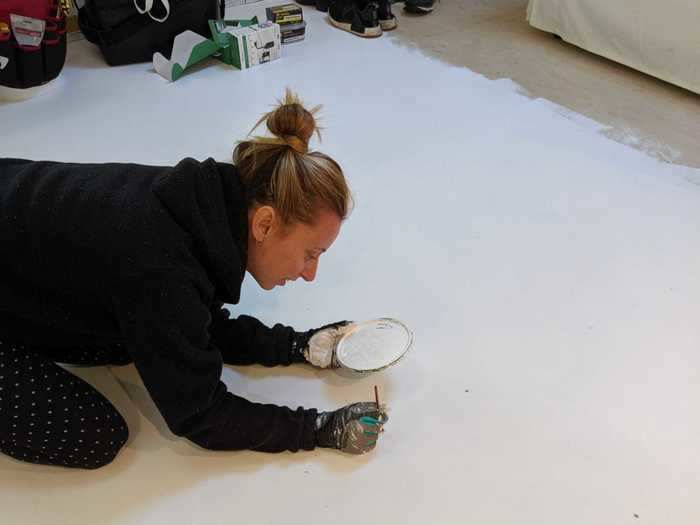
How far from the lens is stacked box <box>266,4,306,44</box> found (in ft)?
8.38

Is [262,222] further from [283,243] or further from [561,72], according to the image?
[561,72]

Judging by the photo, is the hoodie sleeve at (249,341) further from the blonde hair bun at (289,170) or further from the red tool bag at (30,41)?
the red tool bag at (30,41)

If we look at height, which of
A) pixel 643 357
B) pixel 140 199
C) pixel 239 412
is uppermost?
pixel 140 199

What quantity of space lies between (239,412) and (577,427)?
63 centimetres

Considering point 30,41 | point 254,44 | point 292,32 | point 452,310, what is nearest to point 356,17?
point 292,32

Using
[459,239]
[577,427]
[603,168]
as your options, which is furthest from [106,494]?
[603,168]

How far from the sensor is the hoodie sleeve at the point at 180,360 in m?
0.84

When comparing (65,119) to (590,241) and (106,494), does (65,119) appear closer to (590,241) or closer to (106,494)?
(106,494)

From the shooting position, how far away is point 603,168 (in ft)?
6.23

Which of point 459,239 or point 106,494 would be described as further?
point 459,239

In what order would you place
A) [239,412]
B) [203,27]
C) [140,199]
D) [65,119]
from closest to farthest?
1. [140,199]
2. [239,412]
3. [65,119]
4. [203,27]

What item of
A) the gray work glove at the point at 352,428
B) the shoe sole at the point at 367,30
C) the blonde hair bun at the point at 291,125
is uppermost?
the blonde hair bun at the point at 291,125

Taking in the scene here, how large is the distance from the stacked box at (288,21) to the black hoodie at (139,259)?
5.89 feet

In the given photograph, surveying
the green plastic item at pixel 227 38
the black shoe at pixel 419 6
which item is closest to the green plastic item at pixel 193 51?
the green plastic item at pixel 227 38
